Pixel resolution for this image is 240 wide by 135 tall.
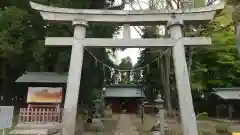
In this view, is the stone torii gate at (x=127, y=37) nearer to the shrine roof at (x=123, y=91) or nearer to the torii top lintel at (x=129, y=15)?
the torii top lintel at (x=129, y=15)

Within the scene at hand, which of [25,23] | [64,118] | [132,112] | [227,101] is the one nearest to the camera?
[64,118]

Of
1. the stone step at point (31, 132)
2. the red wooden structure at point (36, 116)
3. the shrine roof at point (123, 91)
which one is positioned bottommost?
the stone step at point (31, 132)

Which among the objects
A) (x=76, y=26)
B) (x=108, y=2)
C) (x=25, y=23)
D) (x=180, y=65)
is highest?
(x=108, y=2)

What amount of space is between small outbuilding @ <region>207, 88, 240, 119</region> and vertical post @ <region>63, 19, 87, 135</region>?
1404 centimetres

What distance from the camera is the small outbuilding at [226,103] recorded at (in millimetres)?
19922

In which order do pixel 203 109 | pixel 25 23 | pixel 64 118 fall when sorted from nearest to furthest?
pixel 64 118
pixel 25 23
pixel 203 109

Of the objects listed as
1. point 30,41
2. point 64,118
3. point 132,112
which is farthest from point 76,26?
point 132,112

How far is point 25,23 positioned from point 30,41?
141 cm

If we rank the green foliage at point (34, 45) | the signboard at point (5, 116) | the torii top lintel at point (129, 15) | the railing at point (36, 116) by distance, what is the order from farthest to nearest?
the green foliage at point (34, 45)
the torii top lintel at point (129, 15)
the railing at point (36, 116)
the signboard at point (5, 116)

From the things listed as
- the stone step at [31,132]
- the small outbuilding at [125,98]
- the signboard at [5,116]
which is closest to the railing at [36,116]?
the stone step at [31,132]

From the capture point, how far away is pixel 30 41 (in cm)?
1828

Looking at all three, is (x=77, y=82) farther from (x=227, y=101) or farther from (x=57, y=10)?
(x=227, y=101)

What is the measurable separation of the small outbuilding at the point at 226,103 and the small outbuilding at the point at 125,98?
11097 millimetres

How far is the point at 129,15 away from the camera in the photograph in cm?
1102
